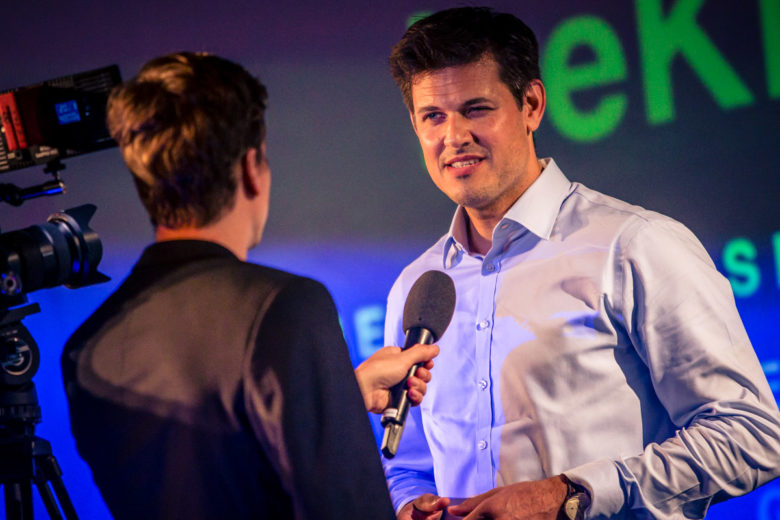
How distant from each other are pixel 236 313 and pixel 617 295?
899 millimetres

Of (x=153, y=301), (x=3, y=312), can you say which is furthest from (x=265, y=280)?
→ (x=3, y=312)

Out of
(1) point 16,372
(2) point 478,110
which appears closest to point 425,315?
(2) point 478,110

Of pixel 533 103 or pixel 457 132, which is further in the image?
pixel 533 103

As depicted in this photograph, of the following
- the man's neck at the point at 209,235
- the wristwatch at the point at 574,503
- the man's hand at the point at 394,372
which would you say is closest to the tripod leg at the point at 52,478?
the man's hand at the point at 394,372

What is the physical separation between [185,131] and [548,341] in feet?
3.01

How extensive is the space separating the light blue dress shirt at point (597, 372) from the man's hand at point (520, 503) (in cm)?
6

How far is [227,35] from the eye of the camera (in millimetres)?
2795

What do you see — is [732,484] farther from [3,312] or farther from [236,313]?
[3,312]

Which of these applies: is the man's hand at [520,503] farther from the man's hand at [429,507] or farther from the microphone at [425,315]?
the microphone at [425,315]

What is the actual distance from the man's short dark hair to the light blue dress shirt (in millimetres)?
257

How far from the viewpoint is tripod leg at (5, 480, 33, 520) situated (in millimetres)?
1691

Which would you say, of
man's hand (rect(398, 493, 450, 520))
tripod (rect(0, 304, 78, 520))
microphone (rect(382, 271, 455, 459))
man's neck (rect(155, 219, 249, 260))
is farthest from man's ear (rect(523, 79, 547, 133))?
tripod (rect(0, 304, 78, 520))

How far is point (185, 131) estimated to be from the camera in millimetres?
964

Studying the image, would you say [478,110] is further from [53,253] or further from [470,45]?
[53,253]
